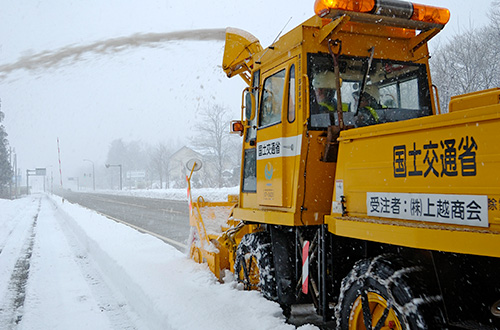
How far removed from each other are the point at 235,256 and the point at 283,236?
146 centimetres

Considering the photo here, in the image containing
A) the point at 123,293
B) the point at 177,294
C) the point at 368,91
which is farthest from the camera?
the point at 123,293

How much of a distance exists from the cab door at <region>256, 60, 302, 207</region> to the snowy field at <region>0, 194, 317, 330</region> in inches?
43.9

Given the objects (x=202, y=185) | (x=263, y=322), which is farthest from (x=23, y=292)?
(x=202, y=185)

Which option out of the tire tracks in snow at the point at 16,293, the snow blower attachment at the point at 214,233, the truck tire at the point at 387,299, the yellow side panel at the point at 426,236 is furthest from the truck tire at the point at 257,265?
the tire tracks in snow at the point at 16,293

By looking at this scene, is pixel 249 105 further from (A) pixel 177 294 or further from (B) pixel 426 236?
(B) pixel 426 236

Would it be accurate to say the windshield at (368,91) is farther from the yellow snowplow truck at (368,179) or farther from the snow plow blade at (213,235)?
the snow plow blade at (213,235)

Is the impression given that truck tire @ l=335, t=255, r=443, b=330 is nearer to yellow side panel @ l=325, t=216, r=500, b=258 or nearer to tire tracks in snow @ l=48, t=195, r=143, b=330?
yellow side panel @ l=325, t=216, r=500, b=258

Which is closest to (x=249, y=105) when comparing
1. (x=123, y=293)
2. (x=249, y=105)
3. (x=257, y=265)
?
(x=249, y=105)

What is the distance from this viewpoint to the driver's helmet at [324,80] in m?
3.61

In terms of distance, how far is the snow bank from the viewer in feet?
12.4

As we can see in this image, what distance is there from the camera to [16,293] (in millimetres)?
5773

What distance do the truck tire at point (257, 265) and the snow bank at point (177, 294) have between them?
14 cm

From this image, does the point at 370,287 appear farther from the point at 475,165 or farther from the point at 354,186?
the point at 475,165

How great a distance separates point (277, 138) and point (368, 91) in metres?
0.94
